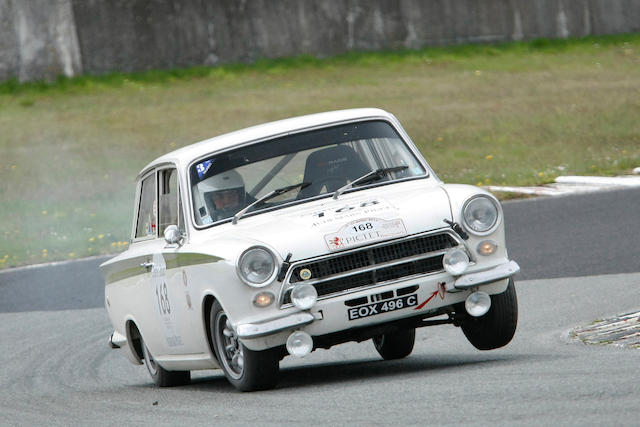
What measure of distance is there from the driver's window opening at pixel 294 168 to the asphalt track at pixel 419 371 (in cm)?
118

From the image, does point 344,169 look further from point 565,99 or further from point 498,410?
point 565,99

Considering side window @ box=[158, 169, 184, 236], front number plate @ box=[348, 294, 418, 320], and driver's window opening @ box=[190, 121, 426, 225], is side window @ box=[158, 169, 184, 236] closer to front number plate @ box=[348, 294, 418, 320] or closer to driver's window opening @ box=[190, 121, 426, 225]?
driver's window opening @ box=[190, 121, 426, 225]

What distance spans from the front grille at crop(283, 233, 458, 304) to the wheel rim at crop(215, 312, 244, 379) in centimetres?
50

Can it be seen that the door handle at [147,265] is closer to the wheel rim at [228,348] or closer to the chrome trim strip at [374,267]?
the wheel rim at [228,348]

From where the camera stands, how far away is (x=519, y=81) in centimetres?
3262

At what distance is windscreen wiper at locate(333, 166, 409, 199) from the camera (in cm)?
762

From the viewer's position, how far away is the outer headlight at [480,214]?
7051 mm

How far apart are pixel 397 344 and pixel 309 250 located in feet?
7.55

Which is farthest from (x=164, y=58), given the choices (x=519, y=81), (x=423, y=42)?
(x=519, y=81)

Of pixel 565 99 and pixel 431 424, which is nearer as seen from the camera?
pixel 431 424

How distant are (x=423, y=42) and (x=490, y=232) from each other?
99.3ft

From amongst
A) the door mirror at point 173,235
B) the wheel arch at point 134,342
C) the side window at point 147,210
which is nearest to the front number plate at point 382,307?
the door mirror at point 173,235

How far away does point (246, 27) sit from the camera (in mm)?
35594

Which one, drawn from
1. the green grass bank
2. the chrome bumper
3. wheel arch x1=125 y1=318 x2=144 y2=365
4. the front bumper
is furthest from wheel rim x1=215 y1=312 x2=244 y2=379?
the green grass bank
